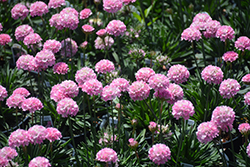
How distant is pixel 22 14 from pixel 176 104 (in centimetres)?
230

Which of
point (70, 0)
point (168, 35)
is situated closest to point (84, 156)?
point (168, 35)

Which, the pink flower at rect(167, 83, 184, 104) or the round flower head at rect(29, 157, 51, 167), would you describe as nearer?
the round flower head at rect(29, 157, 51, 167)

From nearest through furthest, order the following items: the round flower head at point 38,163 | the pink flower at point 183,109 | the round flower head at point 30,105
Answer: the round flower head at point 38,163, the pink flower at point 183,109, the round flower head at point 30,105

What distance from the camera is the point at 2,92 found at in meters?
2.63

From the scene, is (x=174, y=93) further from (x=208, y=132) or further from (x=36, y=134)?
(x=36, y=134)

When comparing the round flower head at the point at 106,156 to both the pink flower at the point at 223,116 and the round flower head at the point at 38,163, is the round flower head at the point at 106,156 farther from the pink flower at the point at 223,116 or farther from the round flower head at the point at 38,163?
the pink flower at the point at 223,116

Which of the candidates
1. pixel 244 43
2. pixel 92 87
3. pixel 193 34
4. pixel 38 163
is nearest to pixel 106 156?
pixel 38 163

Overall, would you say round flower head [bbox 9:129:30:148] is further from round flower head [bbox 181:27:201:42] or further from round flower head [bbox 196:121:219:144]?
round flower head [bbox 181:27:201:42]

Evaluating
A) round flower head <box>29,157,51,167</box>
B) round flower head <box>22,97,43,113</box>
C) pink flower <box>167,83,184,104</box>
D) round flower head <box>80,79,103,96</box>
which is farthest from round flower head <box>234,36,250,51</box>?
round flower head <box>29,157,51,167</box>

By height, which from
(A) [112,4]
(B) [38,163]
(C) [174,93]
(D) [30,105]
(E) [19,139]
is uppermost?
(A) [112,4]

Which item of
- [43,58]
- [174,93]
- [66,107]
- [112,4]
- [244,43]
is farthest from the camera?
[112,4]

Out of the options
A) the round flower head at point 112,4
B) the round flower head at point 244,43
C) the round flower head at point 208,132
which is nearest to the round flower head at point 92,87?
the round flower head at point 208,132

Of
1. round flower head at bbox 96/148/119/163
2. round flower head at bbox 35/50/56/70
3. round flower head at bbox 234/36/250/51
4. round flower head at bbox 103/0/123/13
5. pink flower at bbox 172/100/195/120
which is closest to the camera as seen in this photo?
round flower head at bbox 96/148/119/163

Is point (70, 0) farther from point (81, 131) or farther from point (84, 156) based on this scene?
point (84, 156)
